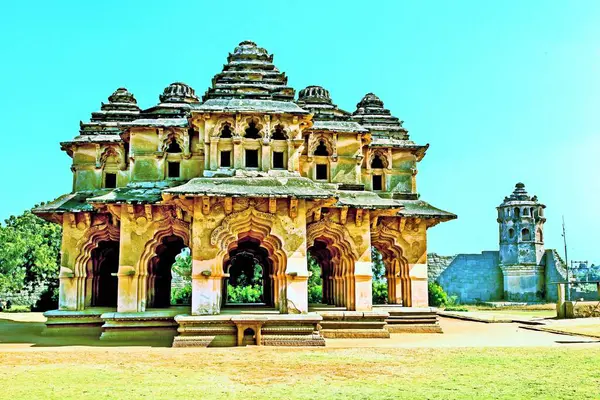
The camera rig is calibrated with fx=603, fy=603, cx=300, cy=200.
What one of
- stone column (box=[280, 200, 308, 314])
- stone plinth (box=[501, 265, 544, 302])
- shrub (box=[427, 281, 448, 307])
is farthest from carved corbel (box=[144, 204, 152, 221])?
stone plinth (box=[501, 265, 544, 302])

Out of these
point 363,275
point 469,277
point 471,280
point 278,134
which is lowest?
point 471,280

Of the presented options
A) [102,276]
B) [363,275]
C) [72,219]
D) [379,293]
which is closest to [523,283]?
[379,293]

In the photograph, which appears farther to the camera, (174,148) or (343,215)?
(174,148)

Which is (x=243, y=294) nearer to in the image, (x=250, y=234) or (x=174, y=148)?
(x=174, y=148)

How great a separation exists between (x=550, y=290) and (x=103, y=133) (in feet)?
108

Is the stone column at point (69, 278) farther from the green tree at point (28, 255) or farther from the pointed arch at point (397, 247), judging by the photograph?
the green tree at point (28, 255)

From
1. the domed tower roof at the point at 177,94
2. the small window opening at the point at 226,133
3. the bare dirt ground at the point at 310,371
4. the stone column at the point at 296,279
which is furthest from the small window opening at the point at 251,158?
the bare dirt ground at the point at 310,371

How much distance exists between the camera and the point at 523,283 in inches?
1657

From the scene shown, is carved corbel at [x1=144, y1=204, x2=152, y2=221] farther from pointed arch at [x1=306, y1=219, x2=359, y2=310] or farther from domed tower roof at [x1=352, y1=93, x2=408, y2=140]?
domed tower roof at [x1=352, y1=93, x2=408, y2=140]

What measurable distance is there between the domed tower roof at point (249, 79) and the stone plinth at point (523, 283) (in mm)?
28363

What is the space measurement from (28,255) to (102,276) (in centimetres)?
1552

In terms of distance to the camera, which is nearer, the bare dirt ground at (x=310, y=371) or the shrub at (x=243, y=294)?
the bare dirt ground at (x=310, y=371)

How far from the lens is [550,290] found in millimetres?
42000

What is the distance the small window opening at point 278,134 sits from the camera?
57.9 feet
